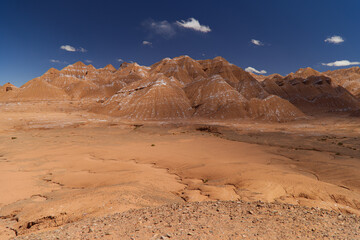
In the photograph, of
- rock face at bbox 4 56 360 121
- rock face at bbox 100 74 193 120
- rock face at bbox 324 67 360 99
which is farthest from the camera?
rock face at bbox 324 67 360 99

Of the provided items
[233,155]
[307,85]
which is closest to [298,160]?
[233,155]

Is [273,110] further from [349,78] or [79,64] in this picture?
[79,64]

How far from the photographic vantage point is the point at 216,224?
4.45m

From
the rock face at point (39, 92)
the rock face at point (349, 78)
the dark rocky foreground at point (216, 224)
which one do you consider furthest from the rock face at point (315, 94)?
the rock face at point (39, 92)

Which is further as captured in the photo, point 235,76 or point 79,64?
point 79,64

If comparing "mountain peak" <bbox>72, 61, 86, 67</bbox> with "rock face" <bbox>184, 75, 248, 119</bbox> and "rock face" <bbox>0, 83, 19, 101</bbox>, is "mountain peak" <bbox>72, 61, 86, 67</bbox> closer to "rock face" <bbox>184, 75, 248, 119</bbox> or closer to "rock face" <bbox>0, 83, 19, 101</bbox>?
"rock face" <bbox>0, 83, 19, 101</bbox>

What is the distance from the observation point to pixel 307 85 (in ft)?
303

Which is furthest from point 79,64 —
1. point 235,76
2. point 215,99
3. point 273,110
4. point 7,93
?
point 273,110

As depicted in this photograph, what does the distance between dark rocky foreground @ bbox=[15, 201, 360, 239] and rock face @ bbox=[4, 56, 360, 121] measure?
43482 millimetres

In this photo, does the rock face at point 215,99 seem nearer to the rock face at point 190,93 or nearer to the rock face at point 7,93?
the rock face at point 190,93

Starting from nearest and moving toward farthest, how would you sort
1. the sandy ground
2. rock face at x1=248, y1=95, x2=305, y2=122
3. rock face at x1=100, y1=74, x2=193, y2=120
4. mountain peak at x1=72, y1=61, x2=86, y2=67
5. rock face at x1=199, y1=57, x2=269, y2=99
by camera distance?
the sandy ground
rock face at x1=248, y1=95, x2=305, y2=122
rock face at x1=100, y1=74, x2=193, y2=120
rock face at x1=199, y1=57, x2=269, y2=99
mountain peak at x1=72, y1=61, x2=86, y2=67

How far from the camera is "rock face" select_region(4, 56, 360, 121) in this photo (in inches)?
2005

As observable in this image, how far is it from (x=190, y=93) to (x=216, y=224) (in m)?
59.2

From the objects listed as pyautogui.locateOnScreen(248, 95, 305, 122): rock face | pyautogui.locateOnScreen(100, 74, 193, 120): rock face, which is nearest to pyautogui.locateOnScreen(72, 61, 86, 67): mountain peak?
pyautogui.locateOnScreen(100, 74, 193, 120): rock face
